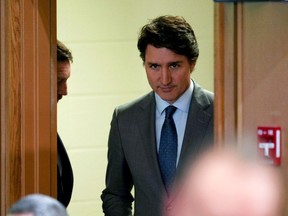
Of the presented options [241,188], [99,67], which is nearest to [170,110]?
[241,188]

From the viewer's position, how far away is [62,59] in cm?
353

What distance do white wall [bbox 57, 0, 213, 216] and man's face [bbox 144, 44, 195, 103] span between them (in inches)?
47.2

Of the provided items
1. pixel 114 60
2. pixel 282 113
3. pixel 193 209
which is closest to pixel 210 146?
pixel 193 209

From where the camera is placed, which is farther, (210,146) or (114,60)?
(114,60)

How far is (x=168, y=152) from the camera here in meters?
3.13

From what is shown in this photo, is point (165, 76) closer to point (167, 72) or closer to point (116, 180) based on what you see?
point (167, 72)

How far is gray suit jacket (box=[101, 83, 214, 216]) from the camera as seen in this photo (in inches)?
121

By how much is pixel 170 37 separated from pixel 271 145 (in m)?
0.70

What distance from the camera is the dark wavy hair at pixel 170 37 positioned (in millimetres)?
3146

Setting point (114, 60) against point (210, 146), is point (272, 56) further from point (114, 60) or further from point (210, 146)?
point (114, 60)

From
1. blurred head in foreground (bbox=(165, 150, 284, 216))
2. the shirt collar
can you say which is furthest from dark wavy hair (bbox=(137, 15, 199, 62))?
blurred head in foreground (bbox=(165, 150, 284, 216))

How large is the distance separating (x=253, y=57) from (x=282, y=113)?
0.19 m

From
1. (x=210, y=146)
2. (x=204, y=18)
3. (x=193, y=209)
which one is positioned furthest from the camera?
(x=204, y=18)

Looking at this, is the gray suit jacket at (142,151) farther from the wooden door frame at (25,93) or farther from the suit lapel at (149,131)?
the wooden door frame at (25,93)
